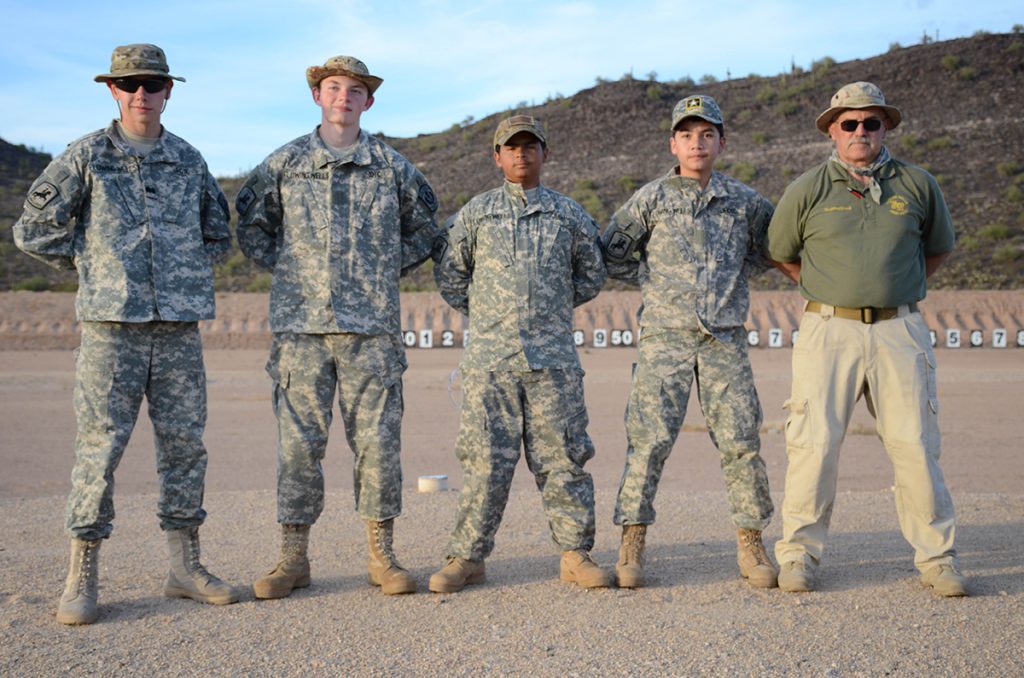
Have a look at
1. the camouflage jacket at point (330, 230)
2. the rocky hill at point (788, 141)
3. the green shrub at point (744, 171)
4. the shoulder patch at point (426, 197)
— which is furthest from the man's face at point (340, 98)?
the green shrub at point (744, 171)

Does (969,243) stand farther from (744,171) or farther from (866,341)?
(866,341)

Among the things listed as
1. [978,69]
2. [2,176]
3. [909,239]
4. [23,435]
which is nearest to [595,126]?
[978,69]

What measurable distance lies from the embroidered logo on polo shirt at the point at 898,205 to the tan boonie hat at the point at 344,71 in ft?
9.00

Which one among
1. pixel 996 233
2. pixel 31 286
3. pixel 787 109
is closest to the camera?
pixel 31 286

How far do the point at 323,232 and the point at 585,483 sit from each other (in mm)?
1931

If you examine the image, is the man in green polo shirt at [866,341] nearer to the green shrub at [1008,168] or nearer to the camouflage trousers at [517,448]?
the camouflage trousers at [517,448]

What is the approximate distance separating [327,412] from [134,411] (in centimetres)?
96

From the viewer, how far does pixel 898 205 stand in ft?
18.1

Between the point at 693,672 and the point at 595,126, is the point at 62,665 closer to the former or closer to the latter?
the point at 693,672

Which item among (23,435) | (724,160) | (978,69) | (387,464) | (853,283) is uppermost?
(978,69)

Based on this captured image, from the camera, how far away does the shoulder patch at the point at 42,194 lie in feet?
17.3

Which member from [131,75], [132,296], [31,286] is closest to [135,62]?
[131,75]

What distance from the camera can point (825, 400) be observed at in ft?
18.1

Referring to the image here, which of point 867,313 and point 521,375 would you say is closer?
point 867,313
